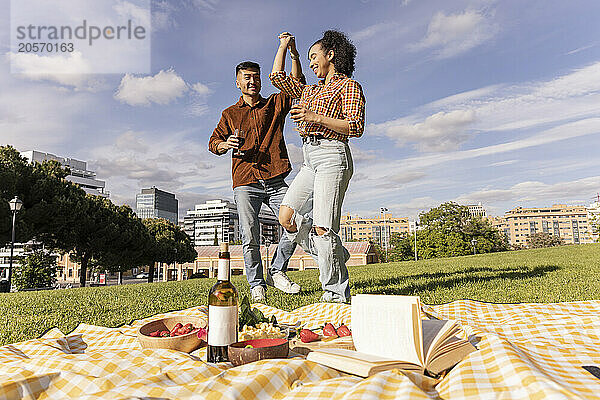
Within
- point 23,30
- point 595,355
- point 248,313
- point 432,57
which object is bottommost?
point 595,355

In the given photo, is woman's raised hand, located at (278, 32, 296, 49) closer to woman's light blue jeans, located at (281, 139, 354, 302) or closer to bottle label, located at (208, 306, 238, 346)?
woman's light blue jeans, located at (281, 139, 354, 302)

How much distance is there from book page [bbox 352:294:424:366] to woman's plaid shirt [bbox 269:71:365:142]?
6.70ft

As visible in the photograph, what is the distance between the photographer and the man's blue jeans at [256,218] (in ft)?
14.0

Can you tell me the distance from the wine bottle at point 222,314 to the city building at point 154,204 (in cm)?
17963

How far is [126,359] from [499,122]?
53081 millimetres

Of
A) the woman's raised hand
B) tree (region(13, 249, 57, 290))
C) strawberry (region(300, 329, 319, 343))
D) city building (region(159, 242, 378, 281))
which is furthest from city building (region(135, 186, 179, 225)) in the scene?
strawberry (region(300, 329, 319, 343))

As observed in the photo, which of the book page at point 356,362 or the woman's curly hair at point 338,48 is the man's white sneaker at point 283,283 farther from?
the book page at point 356,362

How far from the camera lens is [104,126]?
58938mm

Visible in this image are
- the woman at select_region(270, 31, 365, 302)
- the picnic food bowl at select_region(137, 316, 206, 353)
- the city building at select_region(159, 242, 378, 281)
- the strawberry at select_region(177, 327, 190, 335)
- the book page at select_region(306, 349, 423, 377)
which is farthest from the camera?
the city building at select_region(159, 242, 378, 281)

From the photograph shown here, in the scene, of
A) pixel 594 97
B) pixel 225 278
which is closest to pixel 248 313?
pixel 225 278

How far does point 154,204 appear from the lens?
17675 centimetres

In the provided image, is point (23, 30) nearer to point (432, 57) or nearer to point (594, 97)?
point (432, 57)

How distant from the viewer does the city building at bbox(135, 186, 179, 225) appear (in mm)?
176750

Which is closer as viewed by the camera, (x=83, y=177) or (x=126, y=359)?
(x=126, y=359)
